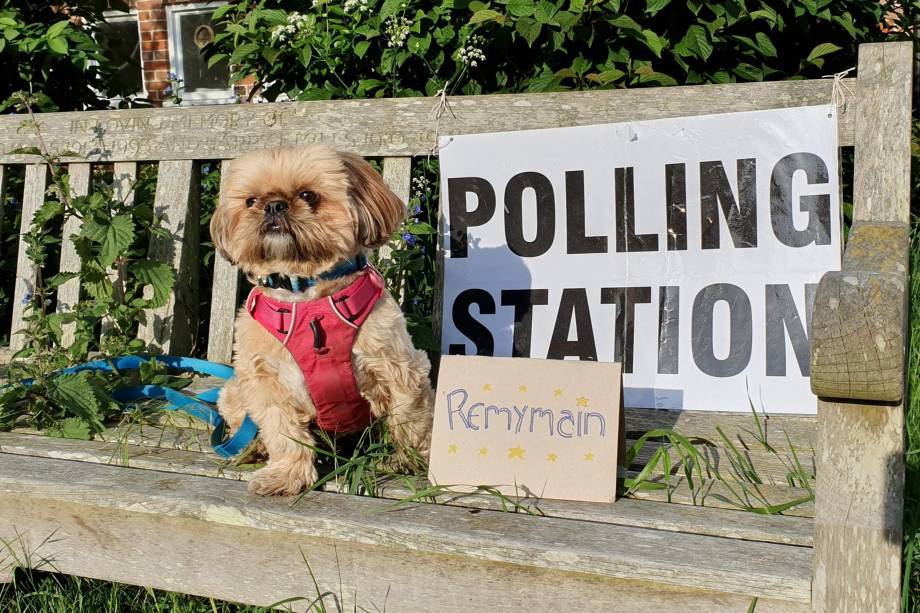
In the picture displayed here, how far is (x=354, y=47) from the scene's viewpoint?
3.51 m

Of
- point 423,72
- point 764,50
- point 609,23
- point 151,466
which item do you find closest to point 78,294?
point 151,466

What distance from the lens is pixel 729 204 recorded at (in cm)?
299

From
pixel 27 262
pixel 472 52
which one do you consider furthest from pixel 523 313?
pixel 27 262

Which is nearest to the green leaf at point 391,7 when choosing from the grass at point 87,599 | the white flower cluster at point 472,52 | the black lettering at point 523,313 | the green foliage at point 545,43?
the green foliage at point 545,43

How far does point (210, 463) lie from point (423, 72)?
1.85m

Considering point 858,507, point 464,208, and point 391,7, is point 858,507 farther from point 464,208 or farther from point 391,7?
point 391,7

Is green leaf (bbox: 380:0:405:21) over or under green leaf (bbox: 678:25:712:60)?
over

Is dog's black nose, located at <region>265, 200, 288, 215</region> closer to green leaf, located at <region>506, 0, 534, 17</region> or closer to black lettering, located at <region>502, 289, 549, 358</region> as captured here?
black lettering, located at <region>502, 289, 549, 358</region>

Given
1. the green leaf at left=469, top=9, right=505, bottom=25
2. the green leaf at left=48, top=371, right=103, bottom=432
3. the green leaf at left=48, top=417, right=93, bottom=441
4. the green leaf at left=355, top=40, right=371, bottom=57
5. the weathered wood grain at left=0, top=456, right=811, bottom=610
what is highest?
the green leaf at left=469, top=9, right=505, bottom=25

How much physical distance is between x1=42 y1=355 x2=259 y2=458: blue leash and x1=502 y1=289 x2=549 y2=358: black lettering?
98cm

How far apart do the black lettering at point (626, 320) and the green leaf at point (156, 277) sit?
62.8 inches

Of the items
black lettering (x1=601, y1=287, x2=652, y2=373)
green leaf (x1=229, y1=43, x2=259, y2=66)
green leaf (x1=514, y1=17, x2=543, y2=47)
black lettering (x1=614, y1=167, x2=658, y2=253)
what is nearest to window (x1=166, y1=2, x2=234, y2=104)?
green leaf (x1=229, y1=43, x2=259, y2=66)

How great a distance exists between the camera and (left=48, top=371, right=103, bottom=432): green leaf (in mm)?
2707

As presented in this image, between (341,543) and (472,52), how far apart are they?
1971mm
